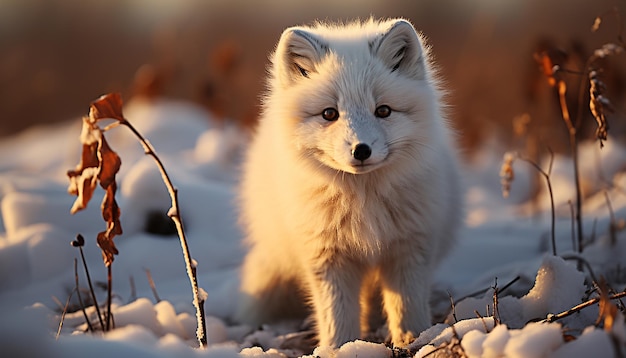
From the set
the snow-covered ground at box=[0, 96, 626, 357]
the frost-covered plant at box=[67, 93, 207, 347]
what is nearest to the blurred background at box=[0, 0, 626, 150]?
the snow-covered ground at box=[0, 96, 626, 357]

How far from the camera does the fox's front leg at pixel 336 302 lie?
2.92m

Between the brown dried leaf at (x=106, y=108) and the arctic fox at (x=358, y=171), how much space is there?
80cm

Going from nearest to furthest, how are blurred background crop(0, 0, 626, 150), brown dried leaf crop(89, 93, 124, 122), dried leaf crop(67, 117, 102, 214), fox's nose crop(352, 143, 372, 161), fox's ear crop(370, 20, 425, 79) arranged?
1. brown dried leaf crop(89, 93, 124, 122)
2. dried leaf crop(67, 117, 102, 214)
3. fox's nose crop(352, 143, 372, 161)
4. fox's ear crop(370, 20, 425, 79)
5. blurred background crop(0, 0, 626, 150)

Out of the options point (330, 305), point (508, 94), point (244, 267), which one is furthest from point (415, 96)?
point (508, 94)

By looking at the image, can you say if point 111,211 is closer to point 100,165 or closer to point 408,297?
point 100,165

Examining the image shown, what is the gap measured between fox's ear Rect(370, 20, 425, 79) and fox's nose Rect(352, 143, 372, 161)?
0.52 m

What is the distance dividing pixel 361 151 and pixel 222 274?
202 cm

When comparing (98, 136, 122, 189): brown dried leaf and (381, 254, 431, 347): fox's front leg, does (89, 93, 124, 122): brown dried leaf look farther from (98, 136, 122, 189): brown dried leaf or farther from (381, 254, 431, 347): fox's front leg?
(381, 254, 431, 347): fox's front leg

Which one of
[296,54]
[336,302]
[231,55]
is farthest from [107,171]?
[231,55]

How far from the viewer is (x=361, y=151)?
248 cm

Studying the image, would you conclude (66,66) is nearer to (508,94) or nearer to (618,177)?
(508,94)

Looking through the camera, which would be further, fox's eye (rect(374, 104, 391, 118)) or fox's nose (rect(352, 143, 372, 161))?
fox's eye (rect(374, 104, 391, 118))

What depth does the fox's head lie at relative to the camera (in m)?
2.59

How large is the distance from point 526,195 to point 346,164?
5.00 meters
